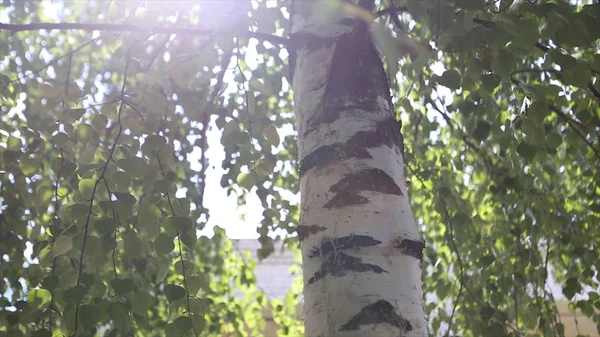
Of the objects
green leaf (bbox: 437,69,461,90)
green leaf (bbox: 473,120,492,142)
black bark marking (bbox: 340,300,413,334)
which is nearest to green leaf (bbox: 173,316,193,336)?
black bark marking (bbox: 340,300,413,334)

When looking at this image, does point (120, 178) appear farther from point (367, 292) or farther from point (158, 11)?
point (367, 292)

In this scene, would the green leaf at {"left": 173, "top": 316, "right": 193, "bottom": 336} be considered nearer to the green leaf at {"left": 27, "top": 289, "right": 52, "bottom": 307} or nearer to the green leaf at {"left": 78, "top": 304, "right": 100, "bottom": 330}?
the green leaf at {"left": 78, "top": 304, "right": 100, "bottom": 330}

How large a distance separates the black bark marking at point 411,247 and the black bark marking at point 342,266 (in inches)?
1.7

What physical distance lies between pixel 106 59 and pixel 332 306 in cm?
240

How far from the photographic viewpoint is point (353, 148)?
0.84m

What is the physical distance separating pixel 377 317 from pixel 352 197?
0.54ft

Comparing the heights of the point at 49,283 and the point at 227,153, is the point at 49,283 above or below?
below

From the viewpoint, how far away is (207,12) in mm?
1056

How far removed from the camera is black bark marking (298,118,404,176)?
0.83 meters

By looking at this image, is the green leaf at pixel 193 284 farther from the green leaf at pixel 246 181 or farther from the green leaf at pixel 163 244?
the green leaf at pixel 246 181

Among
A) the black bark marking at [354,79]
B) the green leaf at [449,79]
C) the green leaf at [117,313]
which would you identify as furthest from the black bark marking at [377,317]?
the green leaf at [117,313]

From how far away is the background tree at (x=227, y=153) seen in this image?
3.48 ft

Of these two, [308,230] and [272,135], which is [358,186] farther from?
[272,135]

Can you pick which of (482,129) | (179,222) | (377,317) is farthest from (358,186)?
(482,129)
